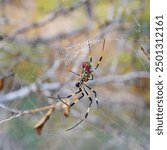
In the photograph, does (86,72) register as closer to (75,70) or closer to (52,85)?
(75,70)

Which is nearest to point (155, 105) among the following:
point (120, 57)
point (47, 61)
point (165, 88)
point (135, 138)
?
point (165, 88)

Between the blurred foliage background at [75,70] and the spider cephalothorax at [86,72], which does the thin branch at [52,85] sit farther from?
the spider cephalothorax at [86,72]

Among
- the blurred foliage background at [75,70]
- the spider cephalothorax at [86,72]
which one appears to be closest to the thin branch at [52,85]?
the blurred foliage background at [75,70]

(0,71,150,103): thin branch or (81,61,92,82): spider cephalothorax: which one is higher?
(81,61,92,82): spider cephalothorax

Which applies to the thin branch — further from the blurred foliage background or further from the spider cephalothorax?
the spider cephalothorax

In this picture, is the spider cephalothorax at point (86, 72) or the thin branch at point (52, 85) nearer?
the spider cephalothorax at point (86, 72)

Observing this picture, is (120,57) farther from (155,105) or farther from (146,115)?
(155,105)

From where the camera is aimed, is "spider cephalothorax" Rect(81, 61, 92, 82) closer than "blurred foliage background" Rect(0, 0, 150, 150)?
Yes

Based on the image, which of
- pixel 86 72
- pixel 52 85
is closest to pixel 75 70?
pixel 86 72

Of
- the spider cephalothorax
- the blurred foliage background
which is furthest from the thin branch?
the spider cephalothorax
